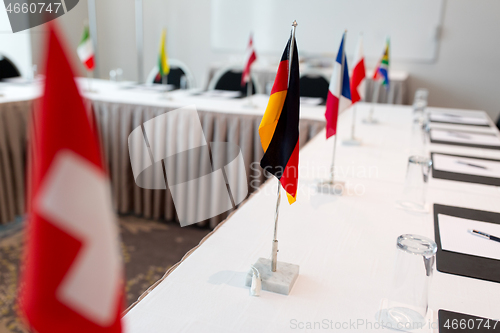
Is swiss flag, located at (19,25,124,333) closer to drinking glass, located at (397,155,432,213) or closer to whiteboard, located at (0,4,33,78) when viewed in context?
drinking glass, located at (397,155,432,213)

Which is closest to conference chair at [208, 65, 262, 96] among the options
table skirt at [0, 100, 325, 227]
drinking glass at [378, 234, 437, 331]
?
table skirt at [0, 100, 325, 227]

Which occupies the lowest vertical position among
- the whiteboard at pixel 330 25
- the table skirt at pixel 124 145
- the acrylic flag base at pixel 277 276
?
the table skirt at pixel 124 145

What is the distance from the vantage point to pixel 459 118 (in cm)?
269

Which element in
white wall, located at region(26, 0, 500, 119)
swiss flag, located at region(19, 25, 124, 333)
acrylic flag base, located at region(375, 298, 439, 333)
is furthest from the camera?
white wall, located at region(26, 0, 500, 119)

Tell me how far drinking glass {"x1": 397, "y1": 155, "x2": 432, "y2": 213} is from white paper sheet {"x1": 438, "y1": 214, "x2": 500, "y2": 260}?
81 mm

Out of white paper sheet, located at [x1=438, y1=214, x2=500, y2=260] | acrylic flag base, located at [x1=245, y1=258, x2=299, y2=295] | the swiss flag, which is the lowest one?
white paper sheet, located at [x1=438, y1=214, x2=500, y2=260]

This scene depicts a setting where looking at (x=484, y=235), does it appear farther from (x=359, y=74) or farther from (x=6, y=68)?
(x=6, y=68)

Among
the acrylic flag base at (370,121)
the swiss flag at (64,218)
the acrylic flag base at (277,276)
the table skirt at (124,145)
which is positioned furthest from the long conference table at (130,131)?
the swiss flag at (64,218)

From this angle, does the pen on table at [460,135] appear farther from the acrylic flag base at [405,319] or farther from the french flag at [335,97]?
the acrylic flag base at [405,319]

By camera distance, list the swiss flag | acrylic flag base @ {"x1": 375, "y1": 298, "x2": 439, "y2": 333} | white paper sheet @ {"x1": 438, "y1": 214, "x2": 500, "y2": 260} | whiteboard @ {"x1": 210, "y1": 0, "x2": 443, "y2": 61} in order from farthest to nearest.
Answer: whiteboard @ {"x1": 210, "y1": 0, "x2": 443, "y2": 61} < white paper sheet @ {"x1": 438, "y1": 214, "x2": 500, "y2": 260} < acrylic flag base @ {"x1": 375, "y1": 298, "x2": 439, "y2": 333} < the swiss flag

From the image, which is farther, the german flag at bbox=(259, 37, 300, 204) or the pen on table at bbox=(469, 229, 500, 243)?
the pen on table at bbox=(469, 229, 500, 243)

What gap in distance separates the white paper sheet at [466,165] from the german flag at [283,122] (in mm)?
1016

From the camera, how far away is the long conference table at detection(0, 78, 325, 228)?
8.30ft

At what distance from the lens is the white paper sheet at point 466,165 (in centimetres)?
163
